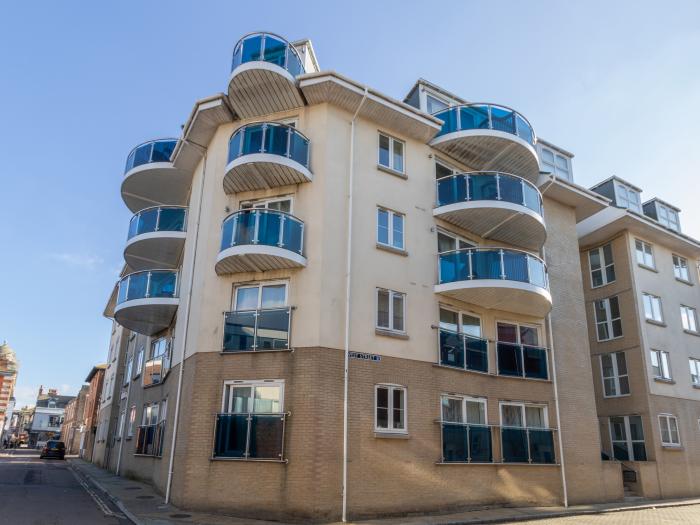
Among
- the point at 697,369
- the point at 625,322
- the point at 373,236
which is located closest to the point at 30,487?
the point at 373,236

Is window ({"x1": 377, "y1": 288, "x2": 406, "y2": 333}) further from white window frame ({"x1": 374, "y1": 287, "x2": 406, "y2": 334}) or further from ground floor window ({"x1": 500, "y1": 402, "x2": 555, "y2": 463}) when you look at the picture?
ground floor window ({"x1": 500, "y1": 402, "x2": 555, "y2": 463})

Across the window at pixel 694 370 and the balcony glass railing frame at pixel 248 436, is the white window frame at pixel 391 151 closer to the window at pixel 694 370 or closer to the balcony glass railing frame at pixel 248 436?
the balcony glass railing frame at pixel 248 436

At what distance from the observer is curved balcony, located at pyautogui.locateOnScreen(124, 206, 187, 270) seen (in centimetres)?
1722

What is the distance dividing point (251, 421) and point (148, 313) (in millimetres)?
6654

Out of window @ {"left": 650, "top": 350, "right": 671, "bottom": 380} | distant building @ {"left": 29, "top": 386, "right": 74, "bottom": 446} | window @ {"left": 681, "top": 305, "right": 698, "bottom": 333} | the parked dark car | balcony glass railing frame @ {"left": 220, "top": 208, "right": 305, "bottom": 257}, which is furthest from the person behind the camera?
distant building @ {"left": 29, "top": 386, "right": 74, "bottom": 446}

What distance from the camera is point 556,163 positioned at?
70.6ft

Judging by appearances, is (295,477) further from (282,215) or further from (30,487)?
(30,487)

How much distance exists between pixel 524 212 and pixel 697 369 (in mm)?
12938

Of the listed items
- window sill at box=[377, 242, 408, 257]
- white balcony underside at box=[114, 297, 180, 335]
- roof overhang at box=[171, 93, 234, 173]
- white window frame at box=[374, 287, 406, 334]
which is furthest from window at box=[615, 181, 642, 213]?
white balcony underside at box=[114, 297, 180, 335]

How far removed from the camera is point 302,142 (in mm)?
14227

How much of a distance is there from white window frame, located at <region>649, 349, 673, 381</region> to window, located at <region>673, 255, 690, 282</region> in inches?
166

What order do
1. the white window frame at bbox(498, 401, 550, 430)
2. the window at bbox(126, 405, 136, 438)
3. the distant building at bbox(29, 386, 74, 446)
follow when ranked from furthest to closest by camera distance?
the distant building at bbox(29, 386, 74, 446), the window at bbox(126, 405, 136, 438), the white window frame at bbox(498, 401, 550, 430)

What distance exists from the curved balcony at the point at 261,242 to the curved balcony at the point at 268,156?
45.9 inches

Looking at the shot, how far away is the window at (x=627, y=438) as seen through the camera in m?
20.1
